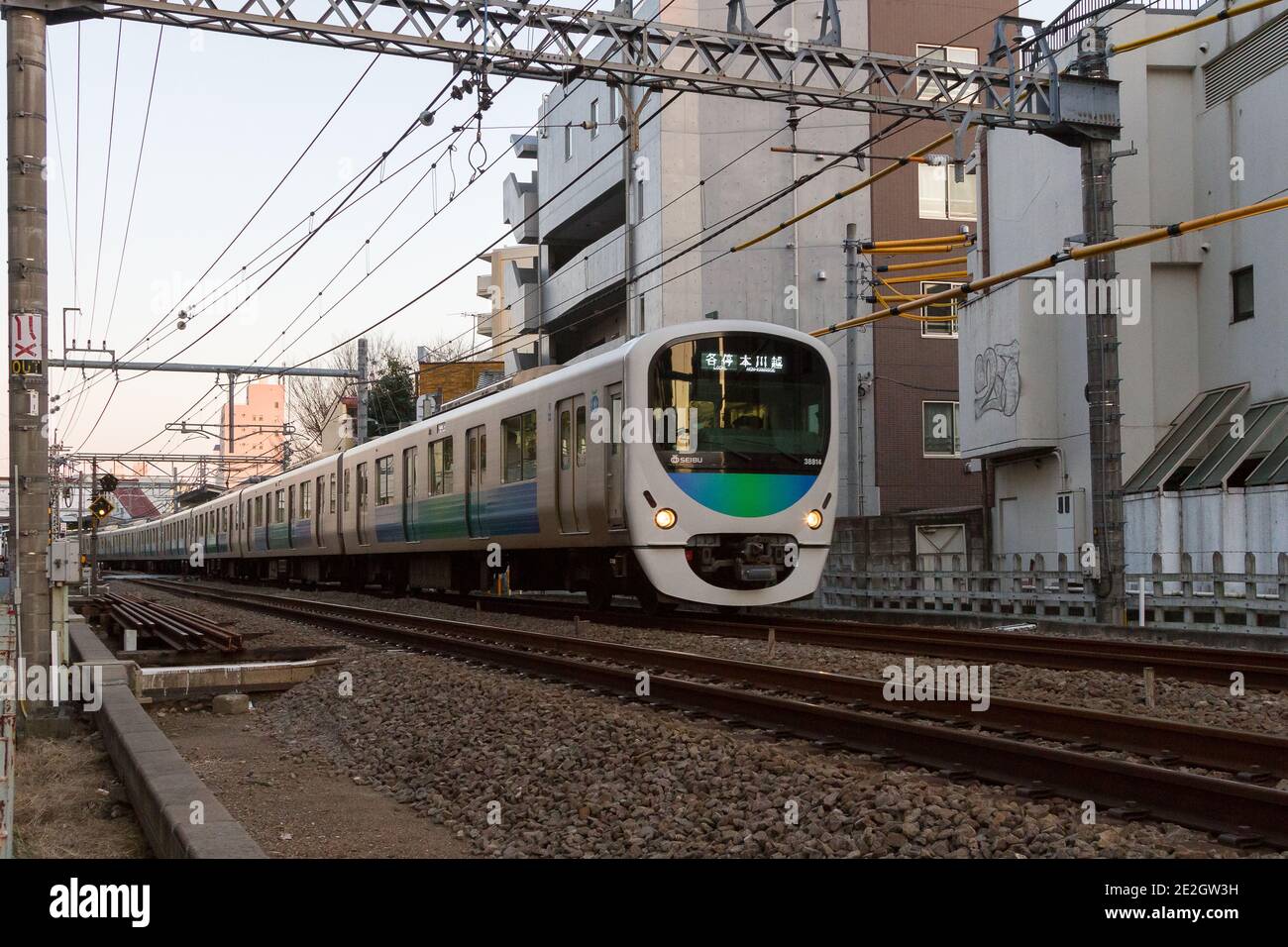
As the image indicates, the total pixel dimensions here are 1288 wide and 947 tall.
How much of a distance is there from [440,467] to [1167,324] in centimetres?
1230

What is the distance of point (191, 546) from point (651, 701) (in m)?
44.8

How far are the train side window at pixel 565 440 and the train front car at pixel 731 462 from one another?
1.74 m

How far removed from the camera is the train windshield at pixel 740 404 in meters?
14.5

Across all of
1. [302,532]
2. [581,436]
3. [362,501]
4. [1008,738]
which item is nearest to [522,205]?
[302,532]

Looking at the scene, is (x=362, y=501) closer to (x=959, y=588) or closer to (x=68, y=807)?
(x=959, y=588)

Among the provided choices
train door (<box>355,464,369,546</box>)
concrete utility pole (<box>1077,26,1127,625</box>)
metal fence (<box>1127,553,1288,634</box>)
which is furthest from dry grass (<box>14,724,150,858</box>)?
train door (<box>355,464,369,546</box>)

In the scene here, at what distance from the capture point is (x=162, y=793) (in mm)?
5871

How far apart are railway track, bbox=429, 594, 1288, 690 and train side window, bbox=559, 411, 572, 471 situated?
6.73 feet

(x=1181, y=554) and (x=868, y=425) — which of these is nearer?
(x=1181, y=554)

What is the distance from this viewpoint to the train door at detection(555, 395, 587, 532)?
15711mm

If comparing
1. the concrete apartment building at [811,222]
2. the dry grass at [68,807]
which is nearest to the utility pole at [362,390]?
the concrete apartment building at [811,222]

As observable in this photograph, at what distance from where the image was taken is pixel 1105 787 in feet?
19.9
